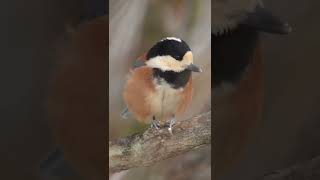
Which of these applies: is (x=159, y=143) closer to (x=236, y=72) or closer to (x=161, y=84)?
(x=161, y=84)

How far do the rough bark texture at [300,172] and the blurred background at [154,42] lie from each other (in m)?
0.18

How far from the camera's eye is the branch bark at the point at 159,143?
1.20 m

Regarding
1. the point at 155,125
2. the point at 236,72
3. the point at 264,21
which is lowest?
the point at 155,125

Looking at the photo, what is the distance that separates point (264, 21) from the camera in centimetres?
127

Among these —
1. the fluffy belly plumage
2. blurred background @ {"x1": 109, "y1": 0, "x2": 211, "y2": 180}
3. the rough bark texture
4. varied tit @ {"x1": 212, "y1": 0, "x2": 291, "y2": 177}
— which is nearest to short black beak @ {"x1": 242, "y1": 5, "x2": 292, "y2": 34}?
varied tit @ {"x1": 212, "y1": 0, "x2": 291, "y2": 177}

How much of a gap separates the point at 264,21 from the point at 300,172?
395 millimetres
